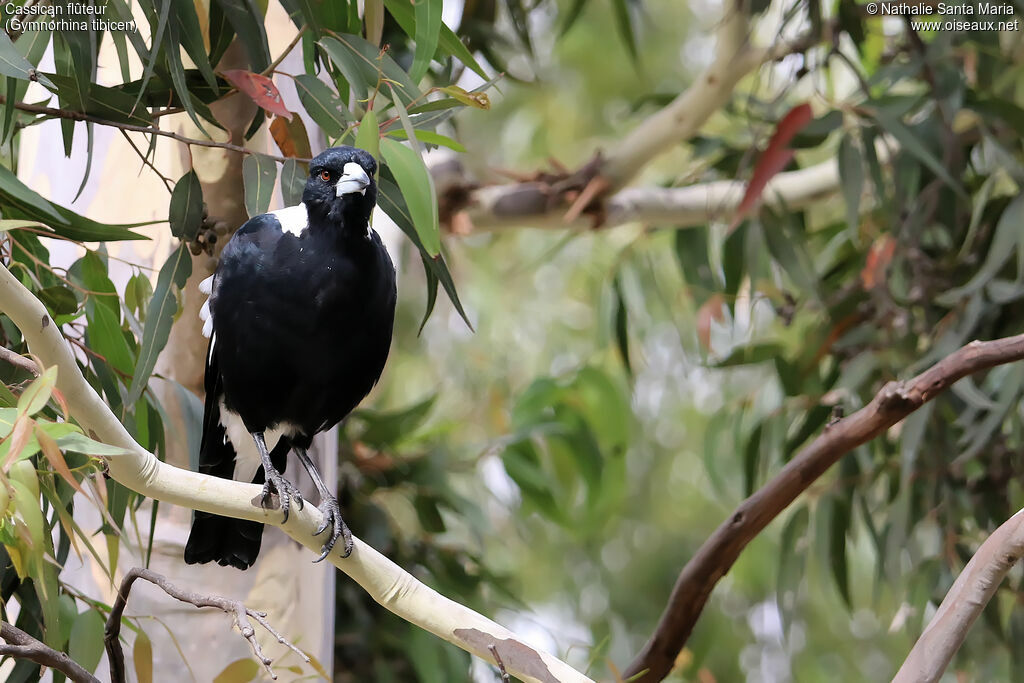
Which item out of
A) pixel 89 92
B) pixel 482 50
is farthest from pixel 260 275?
pixel 482 50

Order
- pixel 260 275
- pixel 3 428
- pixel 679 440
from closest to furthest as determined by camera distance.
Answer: pixel 3 428 → pixel 260 275 → pixel 679 440

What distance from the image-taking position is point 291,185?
1.16 m

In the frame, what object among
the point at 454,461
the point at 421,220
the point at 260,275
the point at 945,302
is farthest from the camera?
the point at 454,461

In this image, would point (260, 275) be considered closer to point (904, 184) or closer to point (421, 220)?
point (421, 220)

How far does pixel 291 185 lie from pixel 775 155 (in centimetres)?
89

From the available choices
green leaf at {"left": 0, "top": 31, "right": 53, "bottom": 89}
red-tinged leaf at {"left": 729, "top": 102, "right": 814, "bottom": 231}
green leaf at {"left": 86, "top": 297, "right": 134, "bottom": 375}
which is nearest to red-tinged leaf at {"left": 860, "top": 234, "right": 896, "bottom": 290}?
red-tinged leaf at {"left": 729, "top": 102, "right": 814, "bottom": 231}

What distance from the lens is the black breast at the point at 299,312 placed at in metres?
1.13

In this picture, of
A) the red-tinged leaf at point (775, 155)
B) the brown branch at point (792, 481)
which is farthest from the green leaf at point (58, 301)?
the red-tinged leaf at point (775, 155)

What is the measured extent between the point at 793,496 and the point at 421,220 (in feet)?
1.59

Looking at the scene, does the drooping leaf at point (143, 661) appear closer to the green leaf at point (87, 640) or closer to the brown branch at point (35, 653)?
the green leaf at point (87, 640)

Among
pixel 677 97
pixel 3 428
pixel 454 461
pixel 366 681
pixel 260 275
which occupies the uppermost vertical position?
pixel 677 97

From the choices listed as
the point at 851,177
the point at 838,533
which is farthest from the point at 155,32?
the point at 838,533

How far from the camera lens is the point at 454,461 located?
217 cm

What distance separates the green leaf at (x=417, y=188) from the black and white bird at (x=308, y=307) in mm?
103
